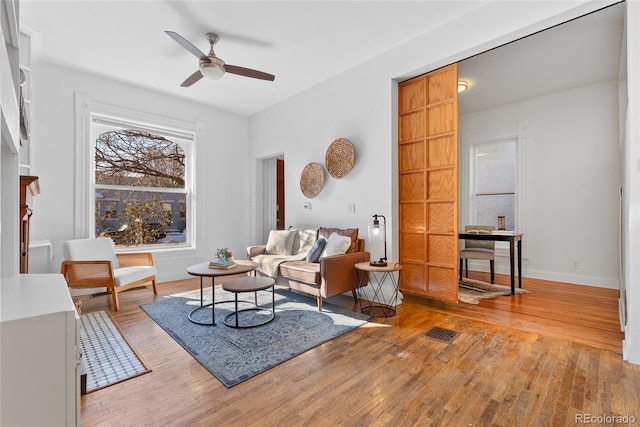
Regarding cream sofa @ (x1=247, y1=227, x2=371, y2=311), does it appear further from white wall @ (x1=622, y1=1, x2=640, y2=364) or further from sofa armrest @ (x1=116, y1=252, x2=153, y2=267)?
white wall @ (x1=622, y1=1, x2=640, y2=364)

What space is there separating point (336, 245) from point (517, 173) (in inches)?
137

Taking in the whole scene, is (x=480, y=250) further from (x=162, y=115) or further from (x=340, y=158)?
(x=162, y=115)

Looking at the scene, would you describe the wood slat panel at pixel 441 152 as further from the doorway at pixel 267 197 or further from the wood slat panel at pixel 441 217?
A: the doorway at pixel 267 197

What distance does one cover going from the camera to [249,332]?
2725 mm

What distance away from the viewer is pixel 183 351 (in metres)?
2.39

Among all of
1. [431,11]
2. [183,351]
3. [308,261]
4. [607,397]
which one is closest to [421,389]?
[607,397]

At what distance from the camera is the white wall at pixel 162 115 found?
12.7ft

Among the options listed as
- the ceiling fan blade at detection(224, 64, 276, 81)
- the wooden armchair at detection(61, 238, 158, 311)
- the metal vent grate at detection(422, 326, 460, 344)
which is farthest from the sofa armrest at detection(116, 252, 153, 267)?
the metal vent grate at detection(422, 326, 460, 344)

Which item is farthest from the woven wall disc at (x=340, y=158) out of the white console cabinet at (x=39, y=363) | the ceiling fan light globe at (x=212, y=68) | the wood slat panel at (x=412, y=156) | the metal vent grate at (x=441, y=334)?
the white console cabinet at (x=39, y=363)

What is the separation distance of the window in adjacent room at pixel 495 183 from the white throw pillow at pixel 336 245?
3.07 m

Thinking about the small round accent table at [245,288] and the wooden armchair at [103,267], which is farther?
the wooden armchair at [103,267]

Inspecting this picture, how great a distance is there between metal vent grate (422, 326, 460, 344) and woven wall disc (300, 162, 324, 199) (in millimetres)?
2493

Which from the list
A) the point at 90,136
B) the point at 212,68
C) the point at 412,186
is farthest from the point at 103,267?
the point at 412,186

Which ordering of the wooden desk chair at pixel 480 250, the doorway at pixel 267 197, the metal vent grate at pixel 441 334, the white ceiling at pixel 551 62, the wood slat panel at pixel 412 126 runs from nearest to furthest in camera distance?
1. the metal vent grate at pixel 441 334
2. the white ceiling at pixel 551 62
3. the wood slat panel at pixel 412 126
4. the wooden desk chair at pixel 480 250
5. the doorway at pixel 267 197
